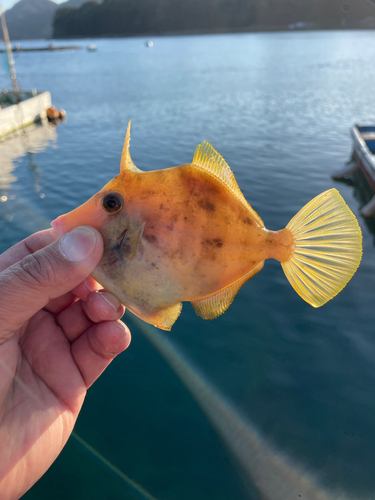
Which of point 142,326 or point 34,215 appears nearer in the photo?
point 142,326

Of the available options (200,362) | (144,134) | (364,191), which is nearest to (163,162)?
(144,134)

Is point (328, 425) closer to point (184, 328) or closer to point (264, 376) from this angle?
point (264, 376)

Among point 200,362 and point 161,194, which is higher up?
point 161,194

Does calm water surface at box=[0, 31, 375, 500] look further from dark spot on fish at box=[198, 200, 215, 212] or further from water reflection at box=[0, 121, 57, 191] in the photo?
dark spot on fish at box=[198, 200, 215, 212]

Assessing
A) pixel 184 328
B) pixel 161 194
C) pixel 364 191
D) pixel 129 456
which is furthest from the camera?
pixel 364 191

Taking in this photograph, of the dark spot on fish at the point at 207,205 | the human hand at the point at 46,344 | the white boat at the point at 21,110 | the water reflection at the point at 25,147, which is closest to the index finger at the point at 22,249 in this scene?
the human hand at the point at 46,344

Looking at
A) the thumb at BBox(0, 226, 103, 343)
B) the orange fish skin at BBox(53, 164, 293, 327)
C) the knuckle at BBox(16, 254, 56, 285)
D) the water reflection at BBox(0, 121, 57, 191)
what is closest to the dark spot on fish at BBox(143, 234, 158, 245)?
the orange fish skin at BBox(53, 164, 293, 327)

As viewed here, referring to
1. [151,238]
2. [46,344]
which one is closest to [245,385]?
[46,344]
